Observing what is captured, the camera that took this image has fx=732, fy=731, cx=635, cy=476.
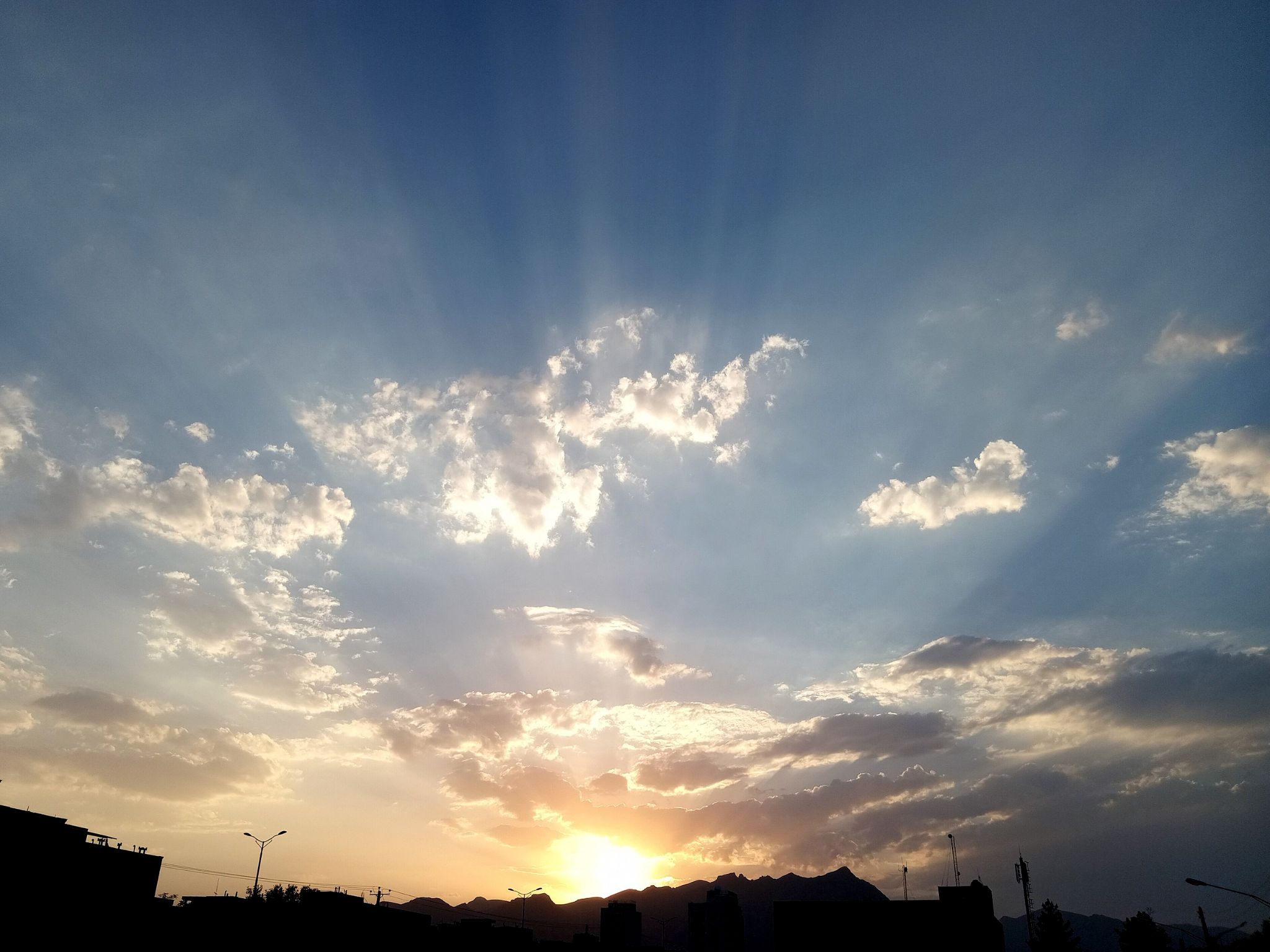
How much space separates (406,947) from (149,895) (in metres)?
27.2

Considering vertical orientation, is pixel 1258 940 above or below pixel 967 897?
below

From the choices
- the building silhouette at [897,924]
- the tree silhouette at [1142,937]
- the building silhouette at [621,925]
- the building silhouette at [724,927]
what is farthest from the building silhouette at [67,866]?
the tree silhouette at [1142,937]

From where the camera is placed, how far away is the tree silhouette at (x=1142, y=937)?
136125mm

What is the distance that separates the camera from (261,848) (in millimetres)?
87125

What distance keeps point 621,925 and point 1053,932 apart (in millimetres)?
89045

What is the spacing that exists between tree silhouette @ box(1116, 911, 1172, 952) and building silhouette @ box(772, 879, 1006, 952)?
198ft

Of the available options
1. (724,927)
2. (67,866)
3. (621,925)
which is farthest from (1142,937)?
(67,866)

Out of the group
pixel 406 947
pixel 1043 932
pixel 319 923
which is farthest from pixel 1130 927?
pixel 319 923

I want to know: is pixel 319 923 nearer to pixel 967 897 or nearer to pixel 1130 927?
pixel 967 897

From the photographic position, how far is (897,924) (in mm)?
95625

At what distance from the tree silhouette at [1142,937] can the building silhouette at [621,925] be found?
96.2 m

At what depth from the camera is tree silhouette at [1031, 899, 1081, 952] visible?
5408 inches

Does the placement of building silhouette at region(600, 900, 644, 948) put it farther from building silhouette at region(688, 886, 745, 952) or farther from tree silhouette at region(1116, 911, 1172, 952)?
tree silhouette at region(1116, 911, 1172, 952)

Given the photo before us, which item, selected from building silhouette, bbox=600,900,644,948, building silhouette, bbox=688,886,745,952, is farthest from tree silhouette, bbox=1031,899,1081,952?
building silhouette, bbox=600,900,644,948
